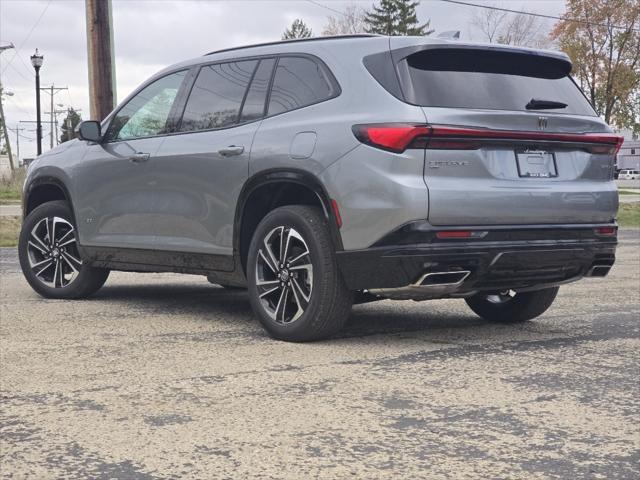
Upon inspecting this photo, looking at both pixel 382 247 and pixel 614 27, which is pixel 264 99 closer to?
pixel 382 247

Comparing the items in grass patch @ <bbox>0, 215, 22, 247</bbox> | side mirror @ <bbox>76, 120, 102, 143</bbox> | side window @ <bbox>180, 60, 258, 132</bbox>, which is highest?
side window @ <bbox>180, 60, 258, 132</bbox>

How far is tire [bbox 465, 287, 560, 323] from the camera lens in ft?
22.6

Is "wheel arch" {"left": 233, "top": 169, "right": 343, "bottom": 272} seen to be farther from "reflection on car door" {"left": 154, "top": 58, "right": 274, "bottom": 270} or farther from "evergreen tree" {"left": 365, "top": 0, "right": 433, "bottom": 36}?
"evergreen tree" {"left": 365, "top": 0, "right": 433, "bottom": 36}

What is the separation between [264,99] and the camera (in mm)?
6441

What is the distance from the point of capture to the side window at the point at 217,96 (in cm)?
667

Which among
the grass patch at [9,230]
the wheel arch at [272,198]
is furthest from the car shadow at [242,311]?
the grass patch at [9,230]

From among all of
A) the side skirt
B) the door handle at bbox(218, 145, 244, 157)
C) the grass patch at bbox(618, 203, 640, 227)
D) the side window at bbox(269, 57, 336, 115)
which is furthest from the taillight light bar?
the grass patch at bbox(618, 203, 640, 227)

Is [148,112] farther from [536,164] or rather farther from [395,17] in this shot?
[395,17]

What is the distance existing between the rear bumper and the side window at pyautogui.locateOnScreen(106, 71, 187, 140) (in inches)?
88.5

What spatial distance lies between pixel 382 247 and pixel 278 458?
2124 mm

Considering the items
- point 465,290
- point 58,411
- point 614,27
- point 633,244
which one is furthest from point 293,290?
point 614,27

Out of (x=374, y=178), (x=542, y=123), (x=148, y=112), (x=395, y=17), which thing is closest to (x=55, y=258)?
(x=148, y=112)

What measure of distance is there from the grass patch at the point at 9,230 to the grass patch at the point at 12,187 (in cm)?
1060

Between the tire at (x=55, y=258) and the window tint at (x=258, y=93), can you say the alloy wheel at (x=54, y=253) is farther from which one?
the window tint at (x=258, y=93)
